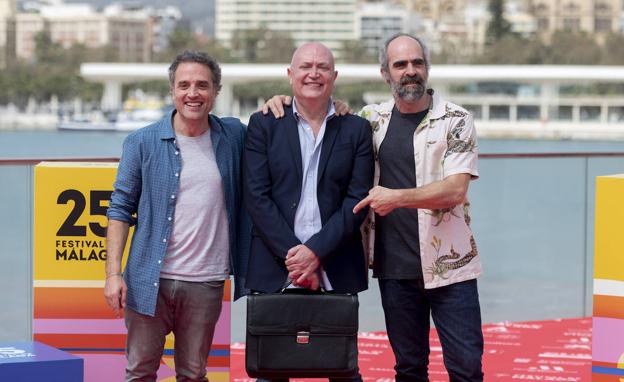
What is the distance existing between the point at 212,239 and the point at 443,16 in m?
104

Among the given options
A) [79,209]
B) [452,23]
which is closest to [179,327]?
[79,209]

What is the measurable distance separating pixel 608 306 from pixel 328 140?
39.1 inches

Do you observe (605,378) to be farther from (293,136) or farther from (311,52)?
(311,52)

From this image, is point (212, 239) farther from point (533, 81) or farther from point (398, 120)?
point (533, 81)

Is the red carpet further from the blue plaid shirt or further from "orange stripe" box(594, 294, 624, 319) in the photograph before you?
the blue plaid shirt

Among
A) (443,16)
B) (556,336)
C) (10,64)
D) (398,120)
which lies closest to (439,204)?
(398,120)

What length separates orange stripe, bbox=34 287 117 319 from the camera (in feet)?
12.7

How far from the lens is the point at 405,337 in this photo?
11.2ft

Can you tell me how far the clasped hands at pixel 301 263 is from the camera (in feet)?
10.3

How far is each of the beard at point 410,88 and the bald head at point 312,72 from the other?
0.62 feet

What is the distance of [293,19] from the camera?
96.5 metres

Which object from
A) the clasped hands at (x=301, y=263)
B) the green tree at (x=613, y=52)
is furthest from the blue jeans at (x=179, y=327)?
the green tree at (x=613, y=52)

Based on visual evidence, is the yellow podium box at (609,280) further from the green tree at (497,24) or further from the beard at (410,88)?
the green tree at (497,24)

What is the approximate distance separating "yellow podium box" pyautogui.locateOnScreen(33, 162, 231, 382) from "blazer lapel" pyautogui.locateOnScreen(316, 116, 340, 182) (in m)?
0.86
